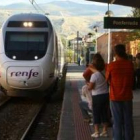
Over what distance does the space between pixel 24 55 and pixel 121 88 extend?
10.4m

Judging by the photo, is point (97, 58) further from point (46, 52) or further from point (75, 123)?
point (46, 52)

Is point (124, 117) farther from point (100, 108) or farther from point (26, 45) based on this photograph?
point (26, 45)

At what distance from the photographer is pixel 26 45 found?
18672 millimetres

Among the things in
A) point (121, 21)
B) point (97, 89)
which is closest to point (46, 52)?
point (121, 21)

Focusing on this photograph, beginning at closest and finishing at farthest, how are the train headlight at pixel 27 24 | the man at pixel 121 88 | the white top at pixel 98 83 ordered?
the man at pixel 121 88 < the white top at pixel 98 83 < the train headlight at pixel 27 24

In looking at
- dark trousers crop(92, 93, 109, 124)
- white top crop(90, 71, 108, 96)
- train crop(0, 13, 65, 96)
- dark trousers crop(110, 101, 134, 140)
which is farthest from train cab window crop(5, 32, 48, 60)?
dark trousers crop(110, 101, 134, 140)

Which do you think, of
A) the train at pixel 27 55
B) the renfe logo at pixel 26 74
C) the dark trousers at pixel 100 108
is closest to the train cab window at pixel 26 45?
the train at pixel 27 55

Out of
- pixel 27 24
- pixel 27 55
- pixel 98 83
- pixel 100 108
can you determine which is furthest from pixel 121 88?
pixel 27 24

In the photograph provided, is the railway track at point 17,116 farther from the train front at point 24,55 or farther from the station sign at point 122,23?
the station sign at point 122,23

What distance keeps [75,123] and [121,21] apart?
5941 millimetres

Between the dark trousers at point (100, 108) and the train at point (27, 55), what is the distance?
7.68 m

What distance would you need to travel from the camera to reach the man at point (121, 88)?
8.00 metres

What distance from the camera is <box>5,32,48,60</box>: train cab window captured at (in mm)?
18125

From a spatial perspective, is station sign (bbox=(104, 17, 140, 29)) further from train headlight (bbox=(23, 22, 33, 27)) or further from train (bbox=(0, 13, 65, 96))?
train headlight (bbox=(23, 22, 33, 27))
